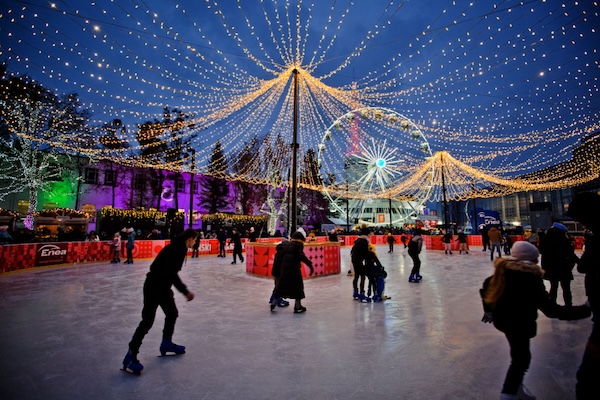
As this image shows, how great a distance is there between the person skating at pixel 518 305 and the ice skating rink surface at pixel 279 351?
483 millimetres

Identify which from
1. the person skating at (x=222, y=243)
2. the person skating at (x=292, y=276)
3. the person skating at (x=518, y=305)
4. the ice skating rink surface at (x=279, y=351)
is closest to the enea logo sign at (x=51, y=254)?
the person skating at (x=222, y=243)

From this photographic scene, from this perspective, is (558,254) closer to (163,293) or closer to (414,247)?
(414,247)

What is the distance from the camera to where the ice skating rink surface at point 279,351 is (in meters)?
3.01

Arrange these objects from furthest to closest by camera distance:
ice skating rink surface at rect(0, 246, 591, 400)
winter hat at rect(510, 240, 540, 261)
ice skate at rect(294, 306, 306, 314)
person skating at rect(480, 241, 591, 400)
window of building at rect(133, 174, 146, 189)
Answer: window of building at rect(133, 174, 146, 189) < ice skate at rect(294, 306, 306, 314) < ice skating rink surface at rect(0, 246, 591, 400) < winter hat at rect(510, 240, 540, 261) < person skating at rect(480, 241, 591, 400)

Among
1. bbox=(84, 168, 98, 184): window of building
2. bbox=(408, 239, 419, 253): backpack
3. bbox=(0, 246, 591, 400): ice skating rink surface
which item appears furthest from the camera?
bbox=(84, 168, 98, 184): window of building

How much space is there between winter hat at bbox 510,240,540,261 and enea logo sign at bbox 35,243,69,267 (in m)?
16.5

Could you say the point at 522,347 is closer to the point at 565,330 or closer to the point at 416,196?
the point at 565,330

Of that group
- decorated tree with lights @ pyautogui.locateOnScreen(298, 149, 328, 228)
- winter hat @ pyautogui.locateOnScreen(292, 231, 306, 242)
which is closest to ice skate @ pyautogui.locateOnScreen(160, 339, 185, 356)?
winter hat @ pyautogui.locateOnScreen(292, 231, 306, 242)

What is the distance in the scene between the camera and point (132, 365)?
11.1 ft

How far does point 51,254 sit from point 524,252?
671 inches

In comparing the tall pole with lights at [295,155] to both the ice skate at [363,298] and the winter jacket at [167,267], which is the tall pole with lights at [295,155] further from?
the winter jacket at [167,267]

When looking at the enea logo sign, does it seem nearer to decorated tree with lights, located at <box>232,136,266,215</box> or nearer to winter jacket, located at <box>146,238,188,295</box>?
winter jacket, located at <box>146,238,188,295</box>

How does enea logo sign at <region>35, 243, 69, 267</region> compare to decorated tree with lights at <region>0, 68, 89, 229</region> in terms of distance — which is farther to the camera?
decorated tree with lights at <region>0, 68, 89, 229</region>

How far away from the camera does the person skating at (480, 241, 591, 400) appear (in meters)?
2.54
